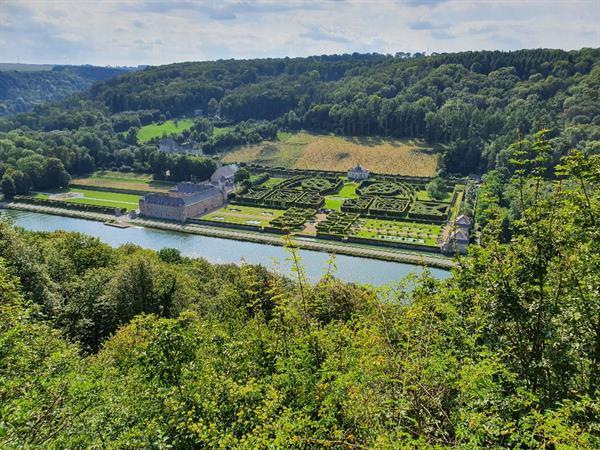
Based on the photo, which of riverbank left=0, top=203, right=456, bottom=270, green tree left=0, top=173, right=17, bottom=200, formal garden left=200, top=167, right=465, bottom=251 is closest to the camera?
riverbank left=0, top=203, right=456, bottom=270

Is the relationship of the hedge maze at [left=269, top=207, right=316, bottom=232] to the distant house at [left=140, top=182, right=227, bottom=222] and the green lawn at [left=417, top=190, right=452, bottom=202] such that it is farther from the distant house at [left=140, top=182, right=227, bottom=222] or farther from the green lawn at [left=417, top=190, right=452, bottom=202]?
the green lawn at [left=417, top=190, right=452, bottom=202]

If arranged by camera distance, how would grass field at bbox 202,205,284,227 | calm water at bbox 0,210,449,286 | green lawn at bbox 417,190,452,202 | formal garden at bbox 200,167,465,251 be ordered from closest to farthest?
calm water at bbox 0,210,449,286 → formal garden at bbox 200,167,465,251 → grass field at bbox 202,205,284,227 → green lawn at bbox 417,190,452,202

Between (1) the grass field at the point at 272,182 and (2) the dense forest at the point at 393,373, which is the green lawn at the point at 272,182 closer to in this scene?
(1) the grass field at the point at 272,182

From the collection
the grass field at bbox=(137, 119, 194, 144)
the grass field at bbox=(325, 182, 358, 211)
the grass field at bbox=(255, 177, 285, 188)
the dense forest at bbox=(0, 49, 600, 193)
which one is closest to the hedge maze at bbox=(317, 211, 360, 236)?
the grass field at bbox=(325, 182, 358, 211)

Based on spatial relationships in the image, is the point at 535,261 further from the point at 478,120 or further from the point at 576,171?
the point at 478,120

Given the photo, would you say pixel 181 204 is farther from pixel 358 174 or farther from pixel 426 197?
pixel 426 197

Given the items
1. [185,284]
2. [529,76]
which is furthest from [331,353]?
[529,76]
